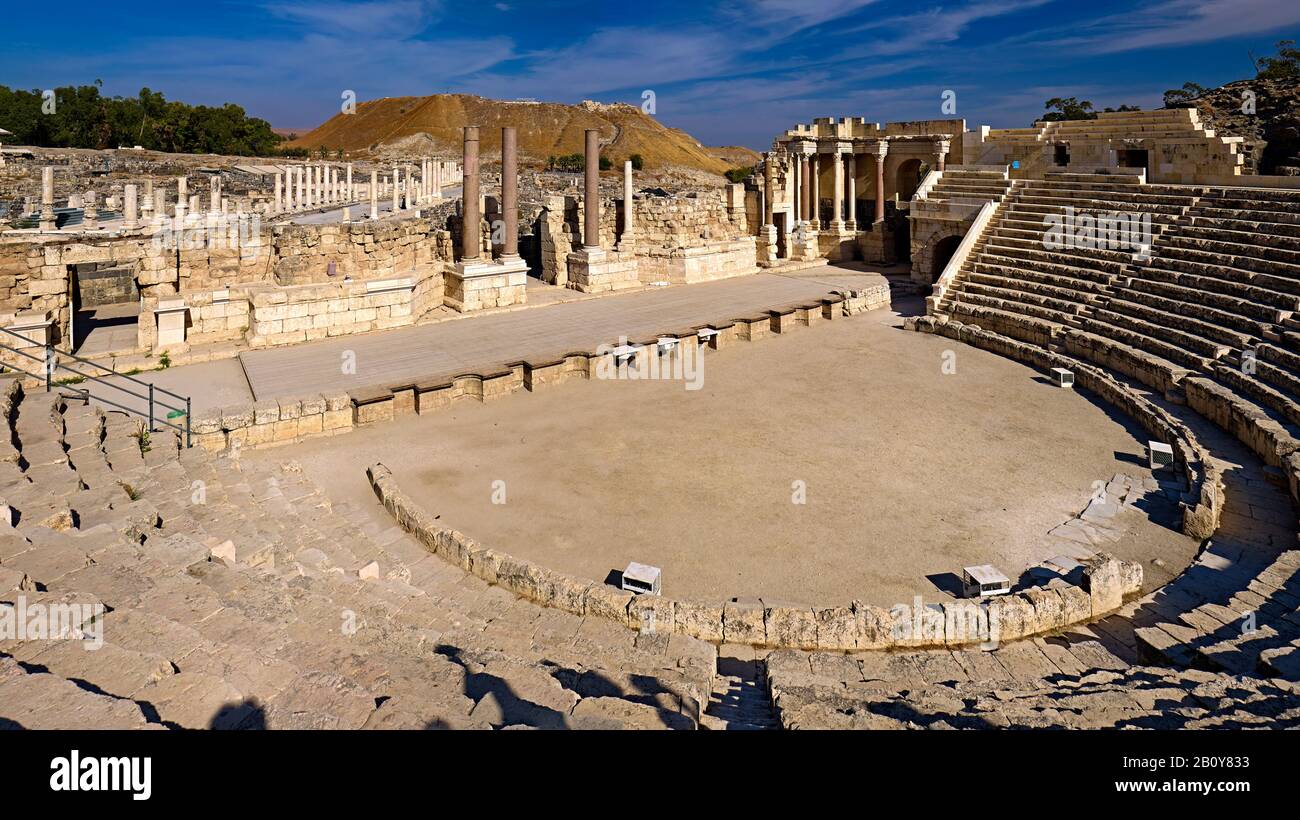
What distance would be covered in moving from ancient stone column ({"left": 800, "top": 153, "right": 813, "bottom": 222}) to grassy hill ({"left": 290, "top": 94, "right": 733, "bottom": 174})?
2255 inches

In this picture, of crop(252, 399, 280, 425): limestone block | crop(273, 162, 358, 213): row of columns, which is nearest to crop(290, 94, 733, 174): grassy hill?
crop(273, 162, 358, 213): row of columns

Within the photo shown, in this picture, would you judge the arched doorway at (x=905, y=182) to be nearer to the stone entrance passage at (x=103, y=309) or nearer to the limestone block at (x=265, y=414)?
the stone entrance passage at (x=103, y=309)

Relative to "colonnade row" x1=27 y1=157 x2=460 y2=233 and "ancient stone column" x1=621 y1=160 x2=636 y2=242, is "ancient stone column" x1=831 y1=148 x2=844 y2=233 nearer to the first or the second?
"ancient stone column" x1=621 y1=160 x2=636 y2=242

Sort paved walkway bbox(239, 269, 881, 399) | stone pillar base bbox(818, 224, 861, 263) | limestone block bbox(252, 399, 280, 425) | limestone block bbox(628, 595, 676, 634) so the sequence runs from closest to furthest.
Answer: limestone block bbox(628, 595, 676, 634) < limestone block bbox(252, 399, 280, 425) < paved walkway bbox(239, 269, 881, 399) < stone pillar base bbox(818, 224, 861, 263)

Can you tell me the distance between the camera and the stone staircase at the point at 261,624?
456 cm

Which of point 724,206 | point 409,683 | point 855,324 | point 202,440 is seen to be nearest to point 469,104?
point 724,206

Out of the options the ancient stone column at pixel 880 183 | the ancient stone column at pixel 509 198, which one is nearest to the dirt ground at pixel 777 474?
the ancient stone column at pixel 509 198

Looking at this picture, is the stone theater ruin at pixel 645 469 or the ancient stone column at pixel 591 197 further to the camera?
the ancient stone column at pixel 591 197

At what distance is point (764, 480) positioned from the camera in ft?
35.6

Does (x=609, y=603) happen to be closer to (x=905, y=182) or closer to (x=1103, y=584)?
(x=1103, y=584)

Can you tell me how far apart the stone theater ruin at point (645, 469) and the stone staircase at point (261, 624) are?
0.12 feet

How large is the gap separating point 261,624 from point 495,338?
12353 millimetres

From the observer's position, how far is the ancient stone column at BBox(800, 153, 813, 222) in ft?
106
